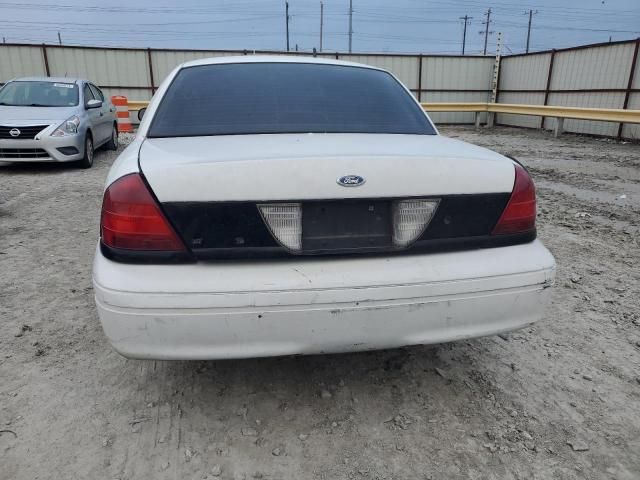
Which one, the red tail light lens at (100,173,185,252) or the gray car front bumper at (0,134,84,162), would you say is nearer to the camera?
the red tail light lens at (100,173,185,252)

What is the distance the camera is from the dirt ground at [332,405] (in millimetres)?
1849

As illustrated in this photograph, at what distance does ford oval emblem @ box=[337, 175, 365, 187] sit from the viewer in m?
1.78

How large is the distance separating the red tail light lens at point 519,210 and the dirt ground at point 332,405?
0.82 metres

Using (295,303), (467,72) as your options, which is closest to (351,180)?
(295,303)

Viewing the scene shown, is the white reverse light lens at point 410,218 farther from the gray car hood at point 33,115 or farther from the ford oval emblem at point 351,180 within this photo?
the gray car hood at point 33,115

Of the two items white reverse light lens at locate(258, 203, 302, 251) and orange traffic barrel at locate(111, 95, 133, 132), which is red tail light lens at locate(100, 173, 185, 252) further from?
orange traffic barrel at locate(111, 95, 133, 132)

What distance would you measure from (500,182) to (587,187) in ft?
19.3

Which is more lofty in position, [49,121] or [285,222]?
[285,222]

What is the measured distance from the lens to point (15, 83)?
8.60 meters

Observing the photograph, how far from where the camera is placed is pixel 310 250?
1819 millimetres

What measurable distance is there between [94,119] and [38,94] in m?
0.95

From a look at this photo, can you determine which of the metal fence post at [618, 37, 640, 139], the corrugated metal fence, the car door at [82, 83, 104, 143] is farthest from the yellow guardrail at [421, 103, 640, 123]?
the car door at [82, 83, 104, 143]

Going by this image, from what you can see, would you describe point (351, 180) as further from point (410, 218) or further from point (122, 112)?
point (122, 112)

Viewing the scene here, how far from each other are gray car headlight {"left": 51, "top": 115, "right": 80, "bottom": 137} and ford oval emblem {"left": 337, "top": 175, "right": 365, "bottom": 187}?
745cm
